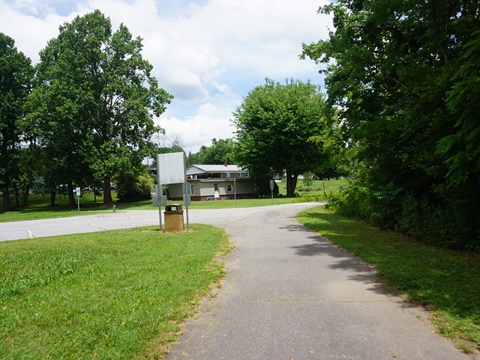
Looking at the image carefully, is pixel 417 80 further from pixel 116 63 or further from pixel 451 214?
pixel 116 63

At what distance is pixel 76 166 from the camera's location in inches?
1436

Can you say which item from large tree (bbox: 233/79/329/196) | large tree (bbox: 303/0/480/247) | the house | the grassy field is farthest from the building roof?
large tree (bbox: 303/0/480/247)

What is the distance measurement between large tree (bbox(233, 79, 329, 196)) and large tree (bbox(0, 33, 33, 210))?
2723cm

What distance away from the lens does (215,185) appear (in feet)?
161

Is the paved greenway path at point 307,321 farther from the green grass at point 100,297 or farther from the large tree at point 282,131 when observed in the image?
the large tree at point 282,131

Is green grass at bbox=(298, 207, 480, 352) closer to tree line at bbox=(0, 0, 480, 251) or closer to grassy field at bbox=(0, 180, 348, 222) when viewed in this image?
tree line at bbox=(0, 0, 480, 251)

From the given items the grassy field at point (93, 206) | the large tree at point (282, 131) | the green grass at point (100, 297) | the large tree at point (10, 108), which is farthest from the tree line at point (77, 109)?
the green grass at point (100, 297)

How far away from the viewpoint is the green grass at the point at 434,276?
3.78 metres

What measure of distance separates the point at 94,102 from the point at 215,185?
21.2 meters

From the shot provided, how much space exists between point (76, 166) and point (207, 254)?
111 feet

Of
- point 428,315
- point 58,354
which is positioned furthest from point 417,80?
point 58,354

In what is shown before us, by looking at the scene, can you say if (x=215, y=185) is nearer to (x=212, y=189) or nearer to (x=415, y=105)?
(x=212, y=189)

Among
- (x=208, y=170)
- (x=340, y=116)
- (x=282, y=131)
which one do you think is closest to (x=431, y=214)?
(x=340, y=116)

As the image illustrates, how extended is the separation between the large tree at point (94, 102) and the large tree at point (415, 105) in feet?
86.1
